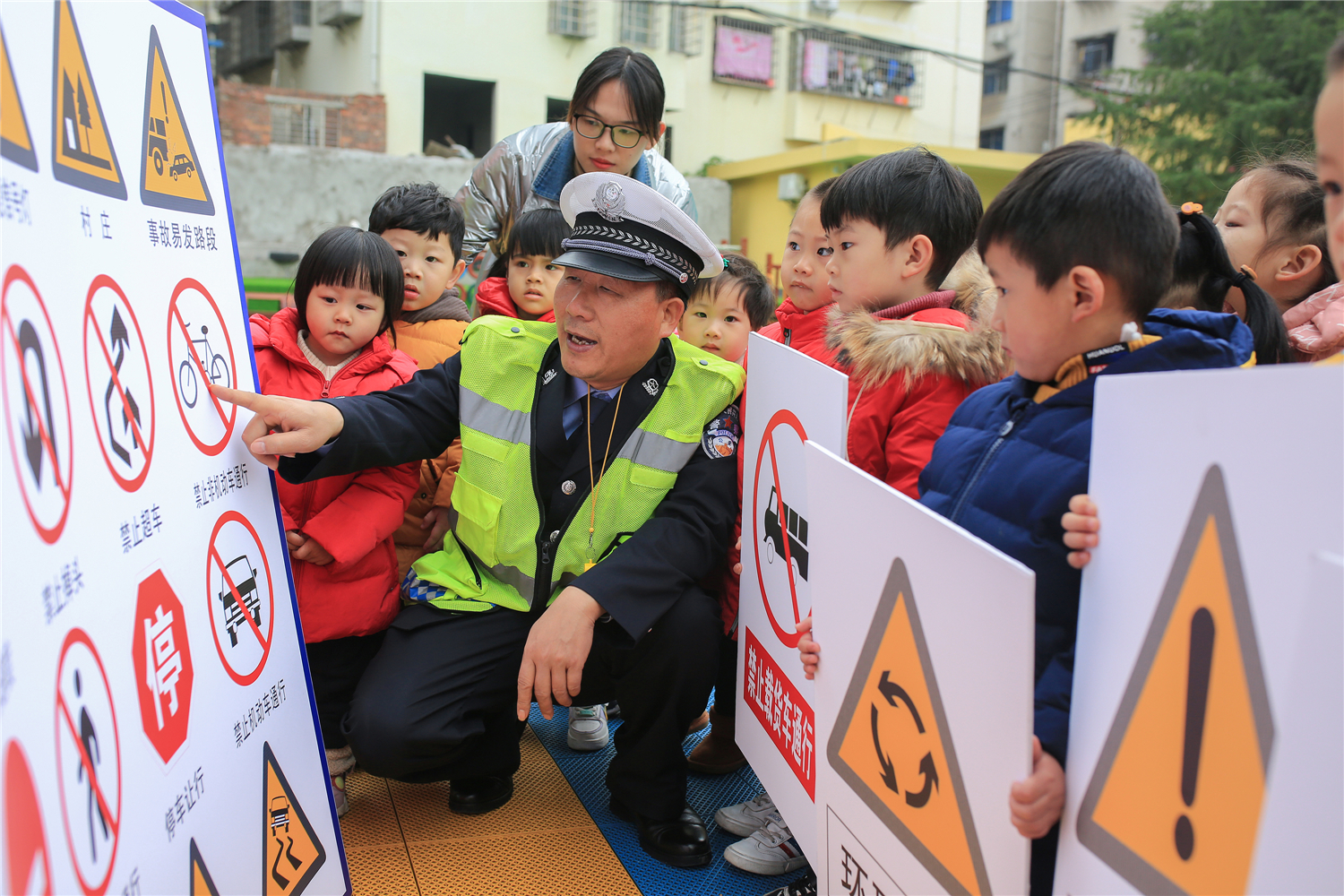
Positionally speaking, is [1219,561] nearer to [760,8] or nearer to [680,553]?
[680,553]

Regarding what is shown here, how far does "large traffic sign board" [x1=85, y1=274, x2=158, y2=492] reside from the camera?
123 cm

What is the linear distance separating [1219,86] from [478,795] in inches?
622

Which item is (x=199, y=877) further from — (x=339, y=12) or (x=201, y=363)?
(x=339, y=12)

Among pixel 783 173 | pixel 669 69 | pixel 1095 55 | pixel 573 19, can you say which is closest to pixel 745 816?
pixel 783 173

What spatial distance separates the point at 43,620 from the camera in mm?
1049

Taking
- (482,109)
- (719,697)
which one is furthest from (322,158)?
(719,697)

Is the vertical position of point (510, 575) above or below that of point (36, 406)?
below

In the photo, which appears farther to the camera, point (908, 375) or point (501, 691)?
point (501, 691)

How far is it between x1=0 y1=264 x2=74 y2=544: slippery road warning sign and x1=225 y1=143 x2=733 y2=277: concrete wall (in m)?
11.5

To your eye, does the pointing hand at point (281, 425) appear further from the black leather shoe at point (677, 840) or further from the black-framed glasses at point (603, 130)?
the black-framed glasses at point (603, 130)

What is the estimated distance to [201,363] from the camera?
1563 mm

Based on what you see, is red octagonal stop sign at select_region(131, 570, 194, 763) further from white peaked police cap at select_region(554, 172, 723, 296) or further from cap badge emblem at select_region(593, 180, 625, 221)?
cap badge emblem at select_region(593, 180, 625, 221)

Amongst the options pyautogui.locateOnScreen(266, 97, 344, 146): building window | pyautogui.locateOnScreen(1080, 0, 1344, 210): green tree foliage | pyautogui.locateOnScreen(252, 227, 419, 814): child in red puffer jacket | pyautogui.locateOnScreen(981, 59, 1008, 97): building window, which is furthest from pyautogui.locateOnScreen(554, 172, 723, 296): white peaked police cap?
pyautogui.locateOnScreen(981, 59, 1008, 97): building window

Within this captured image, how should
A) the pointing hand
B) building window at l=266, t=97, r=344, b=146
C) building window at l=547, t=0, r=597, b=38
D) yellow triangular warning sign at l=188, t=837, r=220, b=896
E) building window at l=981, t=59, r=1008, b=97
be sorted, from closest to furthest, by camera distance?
yellow triangular warning sign at l=188, t=837, r=220, b=896, the pointing hand, building window at l=266, t=97, r=344, b=146, building window at l=547, t=0, r=597, b=38, building window at l=981, t=59, r=1008, b=97
